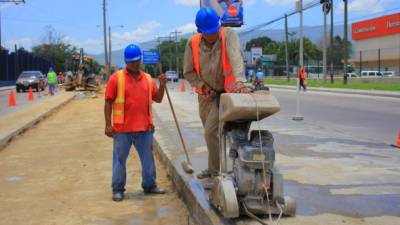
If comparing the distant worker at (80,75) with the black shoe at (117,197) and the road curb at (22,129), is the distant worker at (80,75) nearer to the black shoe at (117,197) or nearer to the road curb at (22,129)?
the road curb at (22,129)

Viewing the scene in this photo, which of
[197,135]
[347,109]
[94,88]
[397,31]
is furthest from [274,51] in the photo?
[197,135]

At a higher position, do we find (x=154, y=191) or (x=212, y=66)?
(x=212, y=66)

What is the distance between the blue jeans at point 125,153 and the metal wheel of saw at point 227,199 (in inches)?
86.5

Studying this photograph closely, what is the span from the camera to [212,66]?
5824mm

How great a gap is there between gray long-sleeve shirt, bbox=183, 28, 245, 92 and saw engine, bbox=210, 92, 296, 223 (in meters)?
0.72

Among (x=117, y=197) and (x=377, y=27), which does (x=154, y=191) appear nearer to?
(x=117, y=197)

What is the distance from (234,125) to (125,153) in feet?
7.38

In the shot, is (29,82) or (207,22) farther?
(29,82)

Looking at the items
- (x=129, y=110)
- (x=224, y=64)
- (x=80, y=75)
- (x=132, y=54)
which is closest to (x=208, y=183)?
(x=129, y=110)

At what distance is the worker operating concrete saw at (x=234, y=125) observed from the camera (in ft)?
15.7

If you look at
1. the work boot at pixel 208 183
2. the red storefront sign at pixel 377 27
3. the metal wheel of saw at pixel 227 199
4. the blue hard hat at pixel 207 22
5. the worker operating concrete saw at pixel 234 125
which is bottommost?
the work boot at pixel 208 183

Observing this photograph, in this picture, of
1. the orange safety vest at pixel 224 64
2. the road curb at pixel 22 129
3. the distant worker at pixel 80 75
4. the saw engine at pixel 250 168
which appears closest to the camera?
the saw engine at pixel 250 168

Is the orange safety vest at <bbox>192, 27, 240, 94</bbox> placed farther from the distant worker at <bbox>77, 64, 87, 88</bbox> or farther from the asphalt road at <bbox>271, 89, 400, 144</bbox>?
the distant worker at <bbox>77, 64, 87, 88</bbox>

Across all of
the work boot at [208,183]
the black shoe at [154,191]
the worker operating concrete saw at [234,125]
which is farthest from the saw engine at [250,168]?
the black shoe at [154,191]
